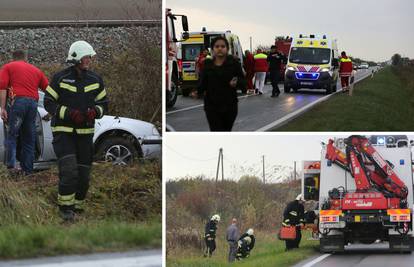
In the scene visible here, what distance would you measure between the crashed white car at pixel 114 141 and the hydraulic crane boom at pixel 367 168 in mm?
2329

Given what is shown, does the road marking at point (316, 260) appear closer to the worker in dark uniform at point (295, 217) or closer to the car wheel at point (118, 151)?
the worker in dark uniform at point (295, 217)

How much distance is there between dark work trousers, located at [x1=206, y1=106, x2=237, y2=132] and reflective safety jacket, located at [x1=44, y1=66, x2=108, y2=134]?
1508 mm

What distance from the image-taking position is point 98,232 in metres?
8.73

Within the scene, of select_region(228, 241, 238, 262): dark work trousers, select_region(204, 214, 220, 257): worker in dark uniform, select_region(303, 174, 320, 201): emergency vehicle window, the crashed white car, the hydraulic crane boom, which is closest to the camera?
select_region(228, 241, 238, 262): dark work trousers

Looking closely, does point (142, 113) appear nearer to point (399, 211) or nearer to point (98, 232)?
point (98, 232)

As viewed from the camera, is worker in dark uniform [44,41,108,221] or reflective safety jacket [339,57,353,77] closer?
worker in dark uniform [44,41,108,221]

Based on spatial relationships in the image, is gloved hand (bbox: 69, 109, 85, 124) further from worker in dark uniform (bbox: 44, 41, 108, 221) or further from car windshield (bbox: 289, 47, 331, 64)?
car windshield (bbox: 289, 47, 331, 64)

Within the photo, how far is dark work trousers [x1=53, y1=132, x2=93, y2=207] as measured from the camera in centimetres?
945

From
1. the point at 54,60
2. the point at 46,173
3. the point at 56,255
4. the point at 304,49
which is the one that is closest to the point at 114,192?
the point at 46,173

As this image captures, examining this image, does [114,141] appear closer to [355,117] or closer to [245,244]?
[245,244]

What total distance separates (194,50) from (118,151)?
3942mm

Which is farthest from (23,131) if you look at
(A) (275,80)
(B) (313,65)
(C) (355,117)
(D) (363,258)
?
(B) (313,65)

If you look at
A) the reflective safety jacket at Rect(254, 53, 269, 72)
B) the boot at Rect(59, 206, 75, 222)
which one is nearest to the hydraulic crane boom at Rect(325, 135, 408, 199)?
the reflective safety jacket at Rect(254, 53, 269, 72)

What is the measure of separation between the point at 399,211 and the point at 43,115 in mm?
4637
